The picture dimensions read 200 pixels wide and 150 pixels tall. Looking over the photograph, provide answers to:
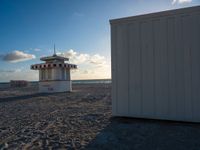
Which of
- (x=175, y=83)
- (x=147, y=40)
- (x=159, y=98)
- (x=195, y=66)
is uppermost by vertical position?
(x=147, y=40)

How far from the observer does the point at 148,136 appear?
10.5ft

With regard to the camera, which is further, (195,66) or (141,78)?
(141,78)

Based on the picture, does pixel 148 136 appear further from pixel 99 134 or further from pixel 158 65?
pixel 158 65

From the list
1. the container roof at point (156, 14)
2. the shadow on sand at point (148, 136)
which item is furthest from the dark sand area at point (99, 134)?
the container roof at point (156, 14)

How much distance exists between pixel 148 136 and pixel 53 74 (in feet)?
36.9

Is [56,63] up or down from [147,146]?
up

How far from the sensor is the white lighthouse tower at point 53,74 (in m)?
13.4

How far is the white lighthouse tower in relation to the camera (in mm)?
13445

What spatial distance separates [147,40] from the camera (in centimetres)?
446

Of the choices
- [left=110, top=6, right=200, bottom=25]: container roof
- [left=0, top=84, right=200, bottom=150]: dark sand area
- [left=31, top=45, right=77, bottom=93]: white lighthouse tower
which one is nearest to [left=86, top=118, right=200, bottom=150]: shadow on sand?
[left=0, top=84, right=200, bottom=150]: dark sand area

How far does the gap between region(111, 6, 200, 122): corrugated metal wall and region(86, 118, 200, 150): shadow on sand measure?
373 mm

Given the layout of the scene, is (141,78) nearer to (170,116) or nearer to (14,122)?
(170,116)

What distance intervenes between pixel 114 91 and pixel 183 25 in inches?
89.1

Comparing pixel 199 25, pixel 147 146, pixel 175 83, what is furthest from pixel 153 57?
pixel 147 146
